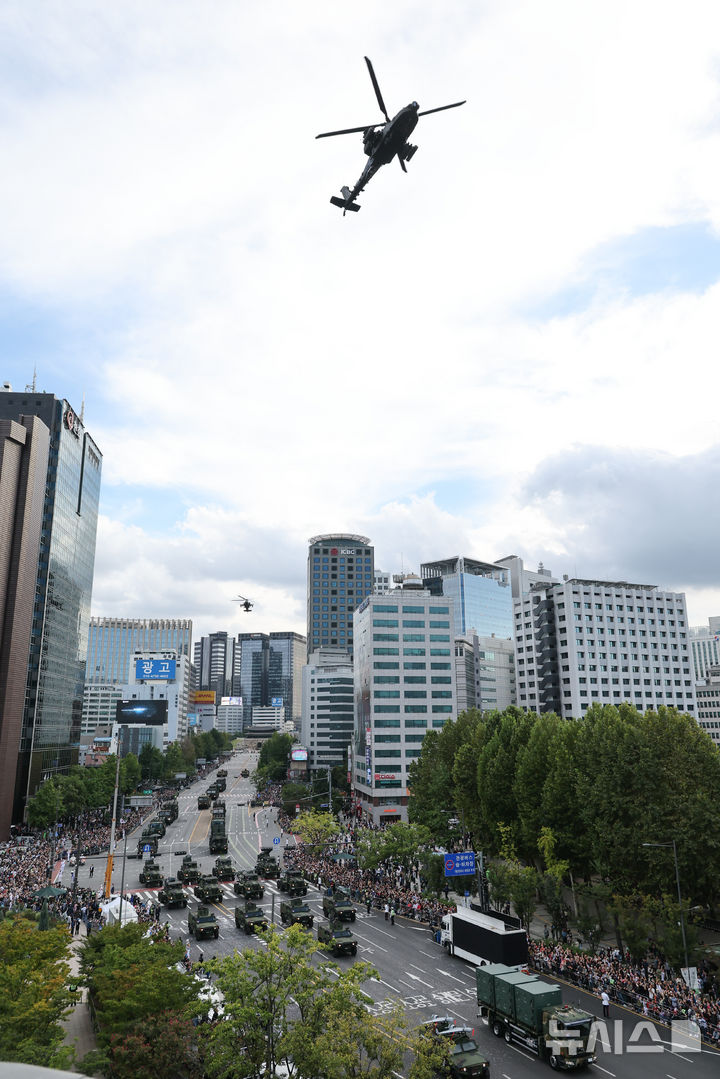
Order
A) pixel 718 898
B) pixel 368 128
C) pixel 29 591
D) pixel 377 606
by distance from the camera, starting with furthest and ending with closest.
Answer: pixel 377 606 → pixel 29 591 → pixel 718 898 → pixel 368 128

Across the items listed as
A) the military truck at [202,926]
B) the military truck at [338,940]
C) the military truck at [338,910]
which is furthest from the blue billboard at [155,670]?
the military truck at [338,940]

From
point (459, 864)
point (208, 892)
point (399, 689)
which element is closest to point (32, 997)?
point (459, 864)

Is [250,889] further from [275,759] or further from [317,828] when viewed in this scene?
[275,759]

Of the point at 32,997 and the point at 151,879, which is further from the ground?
the point at 32,997

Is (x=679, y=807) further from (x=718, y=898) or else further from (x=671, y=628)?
(x=671, y=628)

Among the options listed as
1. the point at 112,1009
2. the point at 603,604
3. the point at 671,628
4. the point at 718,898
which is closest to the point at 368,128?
the point at 112,1009
